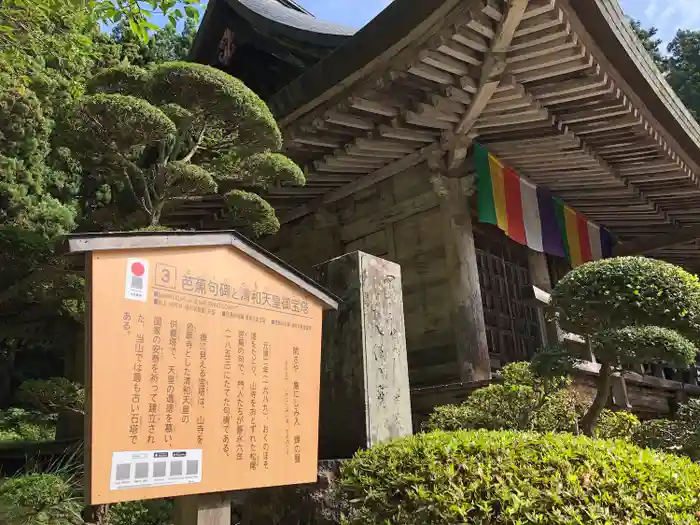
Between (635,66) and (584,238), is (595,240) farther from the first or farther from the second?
(635,66)

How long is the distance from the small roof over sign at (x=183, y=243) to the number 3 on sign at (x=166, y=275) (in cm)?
9

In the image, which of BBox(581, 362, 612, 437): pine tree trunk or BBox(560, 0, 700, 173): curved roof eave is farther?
BBox(560, 0, 700, 173): curved roof eave

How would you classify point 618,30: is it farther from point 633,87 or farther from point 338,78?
point 338,78

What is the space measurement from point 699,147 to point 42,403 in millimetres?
7770

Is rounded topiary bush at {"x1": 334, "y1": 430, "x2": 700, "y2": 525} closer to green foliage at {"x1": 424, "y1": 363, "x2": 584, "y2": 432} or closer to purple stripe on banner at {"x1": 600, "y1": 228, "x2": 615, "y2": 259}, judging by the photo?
green foliage at {"x1": 424, "y1": 363, "x2": 584, "y2": 432}

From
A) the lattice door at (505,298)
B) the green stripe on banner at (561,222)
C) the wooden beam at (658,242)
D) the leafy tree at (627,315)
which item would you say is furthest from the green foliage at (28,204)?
the wooden beam at (658,242)

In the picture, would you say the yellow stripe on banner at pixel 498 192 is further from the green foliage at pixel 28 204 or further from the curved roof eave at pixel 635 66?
the green foliage at pixel 28 204

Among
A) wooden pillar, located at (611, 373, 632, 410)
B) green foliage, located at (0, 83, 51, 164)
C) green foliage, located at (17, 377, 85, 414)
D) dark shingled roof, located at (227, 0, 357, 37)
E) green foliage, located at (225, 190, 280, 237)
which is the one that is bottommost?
wooden pillar, located at (611, 373, 632, 410)

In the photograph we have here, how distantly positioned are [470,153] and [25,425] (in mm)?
9085

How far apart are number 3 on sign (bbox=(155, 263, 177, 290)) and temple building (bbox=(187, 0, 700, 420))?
12.1ft

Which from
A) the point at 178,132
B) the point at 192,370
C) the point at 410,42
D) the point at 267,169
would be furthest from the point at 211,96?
the point at 192,370

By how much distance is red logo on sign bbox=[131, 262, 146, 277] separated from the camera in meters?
2.36

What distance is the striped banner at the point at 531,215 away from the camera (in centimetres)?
748

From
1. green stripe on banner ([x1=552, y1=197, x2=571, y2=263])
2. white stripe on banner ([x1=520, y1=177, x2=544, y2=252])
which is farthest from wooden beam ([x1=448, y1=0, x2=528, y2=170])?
green stripe on banner ([x1=552, y1=197, x2=571, y2=263])
